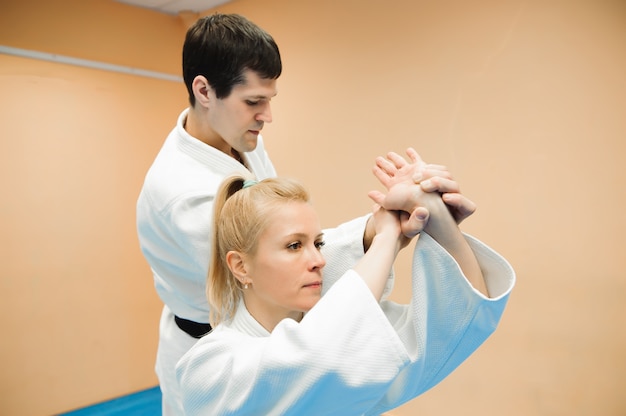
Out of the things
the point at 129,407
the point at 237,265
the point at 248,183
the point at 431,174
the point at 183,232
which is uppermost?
the point at 431,174

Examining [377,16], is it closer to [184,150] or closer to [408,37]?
[408,37]

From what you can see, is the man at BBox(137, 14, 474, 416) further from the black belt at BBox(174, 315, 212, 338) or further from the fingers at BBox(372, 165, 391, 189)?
the fingers at BBox(372, 165, 391, 189)

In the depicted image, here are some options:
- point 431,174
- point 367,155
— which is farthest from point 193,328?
point 367,155

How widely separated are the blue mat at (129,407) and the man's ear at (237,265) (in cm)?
319

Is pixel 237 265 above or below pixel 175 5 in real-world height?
above

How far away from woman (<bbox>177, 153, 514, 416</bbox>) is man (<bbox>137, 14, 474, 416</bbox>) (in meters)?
0.31

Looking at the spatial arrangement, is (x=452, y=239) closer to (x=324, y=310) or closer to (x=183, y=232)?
(x=324, y=310)

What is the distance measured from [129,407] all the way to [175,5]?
2.92m

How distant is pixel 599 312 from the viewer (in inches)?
102

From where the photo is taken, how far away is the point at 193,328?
5.54ft

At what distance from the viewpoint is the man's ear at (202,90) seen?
5.48 ft

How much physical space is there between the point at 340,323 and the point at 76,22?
3.84m

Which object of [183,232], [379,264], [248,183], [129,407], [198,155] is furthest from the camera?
[129,407]

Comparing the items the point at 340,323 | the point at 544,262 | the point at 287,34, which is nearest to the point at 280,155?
the point at 287,34
